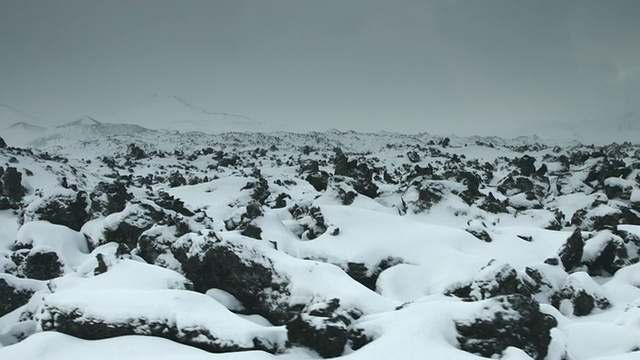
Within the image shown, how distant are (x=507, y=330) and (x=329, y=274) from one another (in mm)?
7166

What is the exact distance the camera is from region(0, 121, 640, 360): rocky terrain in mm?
11789

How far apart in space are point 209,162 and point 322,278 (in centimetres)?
6364

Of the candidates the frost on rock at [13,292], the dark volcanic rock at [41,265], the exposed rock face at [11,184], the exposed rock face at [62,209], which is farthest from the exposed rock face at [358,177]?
the exposed rock face at [11,184]

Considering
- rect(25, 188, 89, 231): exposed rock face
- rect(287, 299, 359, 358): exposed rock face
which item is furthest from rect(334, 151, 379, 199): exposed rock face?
rect(287, 299, 359, 358): exposed rock face

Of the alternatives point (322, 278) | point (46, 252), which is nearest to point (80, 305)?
point (322, 278)

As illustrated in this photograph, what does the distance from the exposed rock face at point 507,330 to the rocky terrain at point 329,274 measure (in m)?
0.03

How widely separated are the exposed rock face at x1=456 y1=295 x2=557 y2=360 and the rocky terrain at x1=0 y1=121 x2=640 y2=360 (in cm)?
3

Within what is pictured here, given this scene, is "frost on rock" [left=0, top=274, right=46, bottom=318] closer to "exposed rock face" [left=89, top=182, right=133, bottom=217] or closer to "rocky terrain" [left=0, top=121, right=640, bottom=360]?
"rocky terrain" [left=0, top=121, right=640, bottom=360]

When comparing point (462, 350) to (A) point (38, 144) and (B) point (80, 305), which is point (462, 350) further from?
(A) point (38, 144)

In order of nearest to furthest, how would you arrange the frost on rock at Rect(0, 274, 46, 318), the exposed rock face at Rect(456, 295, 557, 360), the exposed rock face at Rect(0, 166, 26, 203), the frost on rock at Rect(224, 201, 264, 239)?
the exposed rock face at Rect(456, 295, 557, 360)
the frost on rock at Rect(0, 274, 46, 318)
the frost on rock at Rect(224, 201, 264, 239)
the exposed rock face at Rect(0, 166, 26, 203)

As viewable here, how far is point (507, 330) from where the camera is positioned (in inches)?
452

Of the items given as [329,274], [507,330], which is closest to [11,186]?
[329,274]

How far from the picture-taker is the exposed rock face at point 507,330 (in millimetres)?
11320

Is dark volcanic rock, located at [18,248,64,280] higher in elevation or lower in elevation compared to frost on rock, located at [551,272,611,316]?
lower
